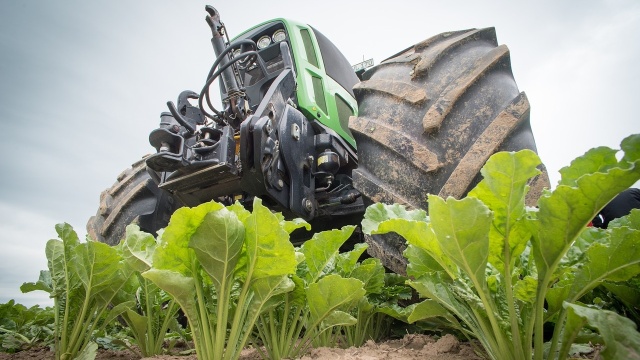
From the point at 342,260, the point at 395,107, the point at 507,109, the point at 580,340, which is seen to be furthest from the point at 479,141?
the point at 580,340

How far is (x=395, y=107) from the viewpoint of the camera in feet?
5.52

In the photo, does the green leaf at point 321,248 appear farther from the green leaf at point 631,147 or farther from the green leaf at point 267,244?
the green leaf at point 631,147

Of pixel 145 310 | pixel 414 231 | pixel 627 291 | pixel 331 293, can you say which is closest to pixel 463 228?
pixel 414 231

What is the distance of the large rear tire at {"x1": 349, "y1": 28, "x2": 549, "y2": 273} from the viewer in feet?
4.82

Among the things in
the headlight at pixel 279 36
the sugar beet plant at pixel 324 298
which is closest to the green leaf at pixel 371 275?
the sugar beet plant at pixel 324 298

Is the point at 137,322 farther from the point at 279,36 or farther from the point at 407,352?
the point at 279,36

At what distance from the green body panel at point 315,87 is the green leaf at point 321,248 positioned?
112cm

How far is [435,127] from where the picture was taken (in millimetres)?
1530

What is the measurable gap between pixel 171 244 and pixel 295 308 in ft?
1.58

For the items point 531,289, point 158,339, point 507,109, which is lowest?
point 158,339

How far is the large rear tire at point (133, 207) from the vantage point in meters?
2.15

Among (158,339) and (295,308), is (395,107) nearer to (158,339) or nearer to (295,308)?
(295,308)

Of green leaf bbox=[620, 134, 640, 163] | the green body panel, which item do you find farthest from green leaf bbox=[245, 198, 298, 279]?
the green body panel

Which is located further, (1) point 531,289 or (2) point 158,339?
(2) point 158,339
